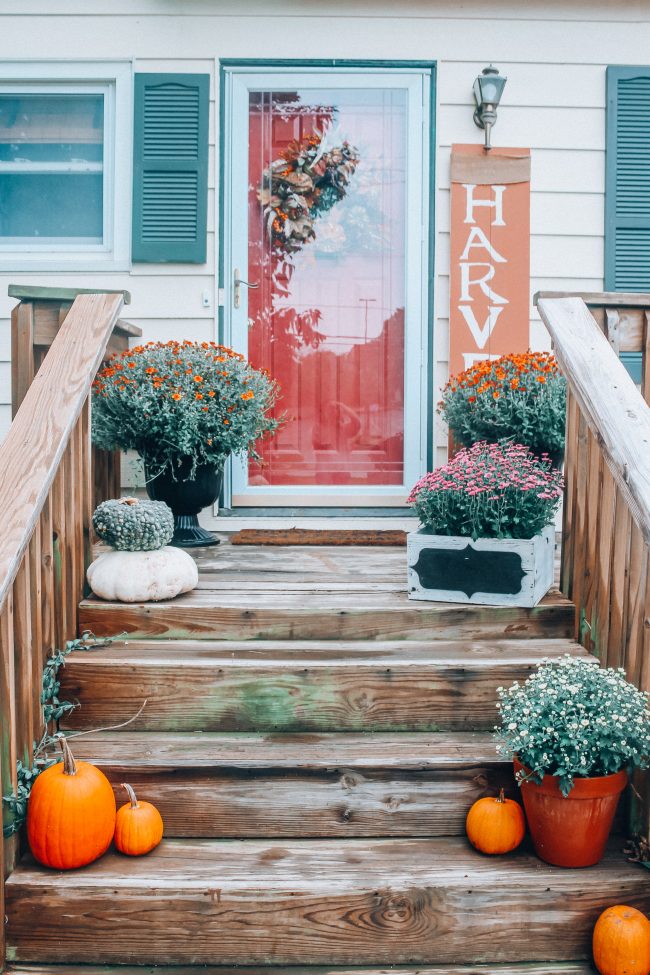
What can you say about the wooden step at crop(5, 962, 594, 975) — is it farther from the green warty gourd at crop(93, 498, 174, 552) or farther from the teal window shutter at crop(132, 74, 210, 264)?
the teal window shutter at crop(132, 74, 210, 264)

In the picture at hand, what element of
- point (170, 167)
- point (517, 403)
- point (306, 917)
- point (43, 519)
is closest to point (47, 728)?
point (43, 519)

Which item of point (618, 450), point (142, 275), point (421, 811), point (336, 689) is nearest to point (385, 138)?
point (142, 275)

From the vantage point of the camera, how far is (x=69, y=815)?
6.10 ft

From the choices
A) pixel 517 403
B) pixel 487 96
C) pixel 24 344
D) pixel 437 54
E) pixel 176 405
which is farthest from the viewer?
pixel 437 54

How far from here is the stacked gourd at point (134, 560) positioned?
8.31 ft

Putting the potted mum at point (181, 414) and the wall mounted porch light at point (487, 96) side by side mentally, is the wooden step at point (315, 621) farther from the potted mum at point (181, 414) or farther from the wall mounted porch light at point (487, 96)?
the wall mounted porch light at point (487, 96)

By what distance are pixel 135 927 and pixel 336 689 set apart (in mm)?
742

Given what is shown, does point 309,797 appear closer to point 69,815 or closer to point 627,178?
point 69,815

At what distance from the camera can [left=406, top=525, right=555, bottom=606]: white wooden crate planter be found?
253 cm

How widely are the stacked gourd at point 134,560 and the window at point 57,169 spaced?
6.27ft

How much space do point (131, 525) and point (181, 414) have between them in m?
0.79

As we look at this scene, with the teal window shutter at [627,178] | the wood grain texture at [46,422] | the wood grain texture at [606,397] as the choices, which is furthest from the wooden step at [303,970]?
the teal window shutter at [627,178]

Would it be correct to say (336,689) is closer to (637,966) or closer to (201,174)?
(637,966)

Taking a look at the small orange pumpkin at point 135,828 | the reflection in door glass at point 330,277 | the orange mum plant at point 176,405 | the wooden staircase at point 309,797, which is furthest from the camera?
the reflection in door glass at point 330,277
